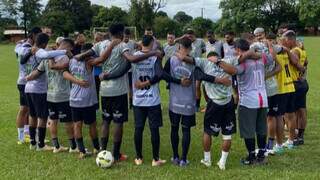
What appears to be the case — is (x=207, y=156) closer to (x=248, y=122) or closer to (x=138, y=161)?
(x=248, y=122)

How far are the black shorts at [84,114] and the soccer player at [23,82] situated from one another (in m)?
1.62

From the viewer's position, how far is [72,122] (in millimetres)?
9016

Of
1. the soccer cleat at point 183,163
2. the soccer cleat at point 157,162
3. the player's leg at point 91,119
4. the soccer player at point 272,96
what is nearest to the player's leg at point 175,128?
the soccer cleat at point 183,163

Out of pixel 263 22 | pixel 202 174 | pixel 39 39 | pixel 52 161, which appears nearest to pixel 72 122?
pixel 52 161

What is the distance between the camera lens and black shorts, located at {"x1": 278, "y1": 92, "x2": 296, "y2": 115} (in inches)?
358

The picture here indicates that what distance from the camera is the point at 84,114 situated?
8750 mm

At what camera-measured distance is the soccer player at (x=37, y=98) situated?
9141 millimetres

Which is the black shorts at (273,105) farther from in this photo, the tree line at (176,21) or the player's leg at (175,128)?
the tree line at (176,21)

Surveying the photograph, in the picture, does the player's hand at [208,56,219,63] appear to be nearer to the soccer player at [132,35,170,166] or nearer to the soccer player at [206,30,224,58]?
the soccer player at [132,35,170,166]

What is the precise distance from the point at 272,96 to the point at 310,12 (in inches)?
3460

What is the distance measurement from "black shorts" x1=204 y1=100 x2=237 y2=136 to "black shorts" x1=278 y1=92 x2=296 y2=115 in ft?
5.02

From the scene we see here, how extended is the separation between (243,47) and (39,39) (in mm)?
3832

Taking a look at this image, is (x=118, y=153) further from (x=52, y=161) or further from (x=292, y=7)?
(x=292, y=7)

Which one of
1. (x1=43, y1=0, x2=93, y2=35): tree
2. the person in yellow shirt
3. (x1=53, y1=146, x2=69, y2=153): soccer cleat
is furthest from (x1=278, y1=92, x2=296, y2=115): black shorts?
(x1=43, y1=0, x2=93, y2=35): tree
